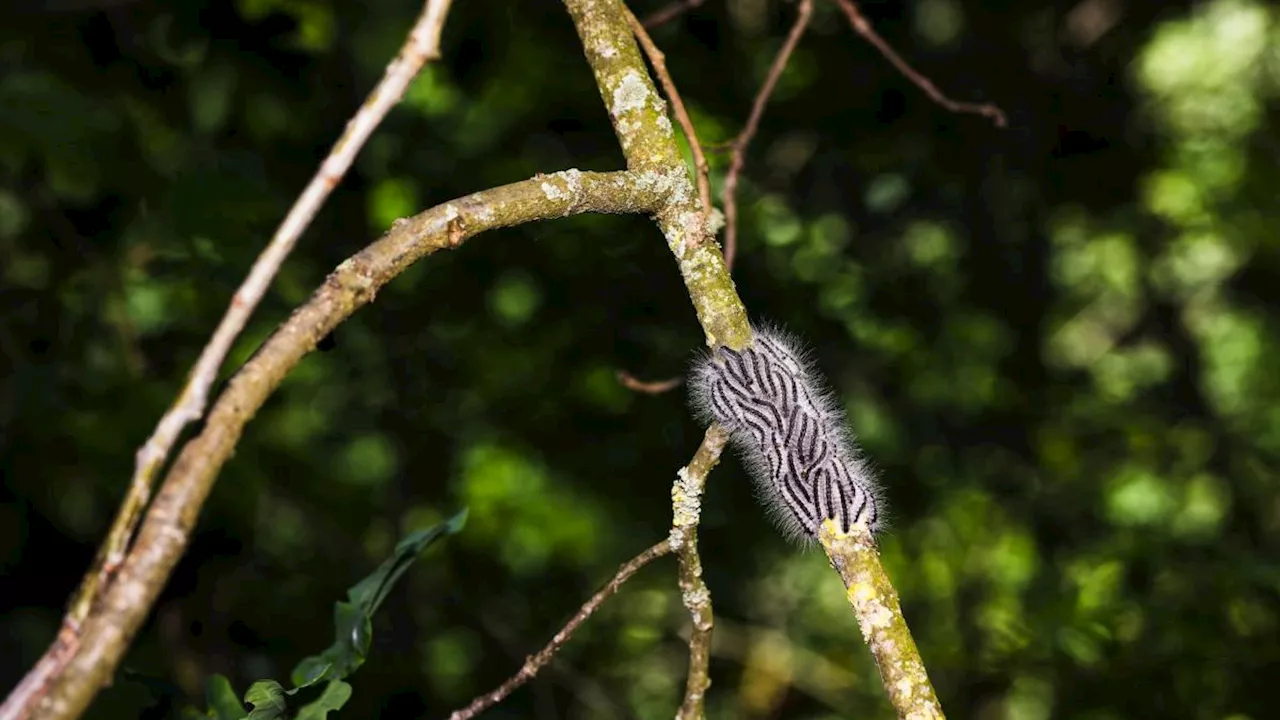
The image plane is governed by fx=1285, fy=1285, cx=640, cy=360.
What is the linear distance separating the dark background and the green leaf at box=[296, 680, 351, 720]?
84.2 inches

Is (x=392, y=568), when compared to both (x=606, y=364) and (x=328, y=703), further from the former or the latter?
(x=606, y=364)

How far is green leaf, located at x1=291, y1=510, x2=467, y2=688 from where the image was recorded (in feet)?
7.38

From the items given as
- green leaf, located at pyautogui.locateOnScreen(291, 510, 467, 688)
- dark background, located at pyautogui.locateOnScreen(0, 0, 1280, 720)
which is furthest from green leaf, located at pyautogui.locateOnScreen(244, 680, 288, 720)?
dark background, located at pyautogui.locateOnScreen(0, 0, 1280, 720)

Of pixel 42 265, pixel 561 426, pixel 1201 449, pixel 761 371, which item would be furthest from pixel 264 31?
pixel 1201 449

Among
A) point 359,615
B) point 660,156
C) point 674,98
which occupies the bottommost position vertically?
point 359,615

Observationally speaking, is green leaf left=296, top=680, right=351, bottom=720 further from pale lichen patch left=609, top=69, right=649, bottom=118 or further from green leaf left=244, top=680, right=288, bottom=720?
pale lichen patch left=609, top=69, right=649, bottom=118

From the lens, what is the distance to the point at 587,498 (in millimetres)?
5688

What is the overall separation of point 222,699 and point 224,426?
1325 mm

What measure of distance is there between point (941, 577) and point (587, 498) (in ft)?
5.70

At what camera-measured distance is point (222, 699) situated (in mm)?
2316

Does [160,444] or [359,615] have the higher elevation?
[359,615]

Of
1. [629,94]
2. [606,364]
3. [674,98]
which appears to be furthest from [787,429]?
[606,364]

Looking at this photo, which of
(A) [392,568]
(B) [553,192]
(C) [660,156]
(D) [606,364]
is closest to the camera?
(B) [553,192]

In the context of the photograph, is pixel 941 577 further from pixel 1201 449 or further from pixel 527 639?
pixel 527 639
